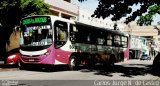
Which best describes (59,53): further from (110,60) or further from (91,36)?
(110,60)

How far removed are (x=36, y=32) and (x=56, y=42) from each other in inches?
51.7

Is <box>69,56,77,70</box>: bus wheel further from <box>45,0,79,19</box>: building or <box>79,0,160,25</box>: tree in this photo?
<box>45,0,79,19</box>: building

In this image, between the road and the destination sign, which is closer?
the road

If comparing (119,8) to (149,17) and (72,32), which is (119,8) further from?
(149,17)

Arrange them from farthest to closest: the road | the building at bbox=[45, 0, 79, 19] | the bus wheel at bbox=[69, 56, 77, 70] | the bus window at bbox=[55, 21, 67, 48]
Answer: the building at bbox=[45, 0, 79, 19] < the bus wheel at bbox=[69, 56, 77, 70] < the bus window at bbox=[55, 21, 67, 48] < the road

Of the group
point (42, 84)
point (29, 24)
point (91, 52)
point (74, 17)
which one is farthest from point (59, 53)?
point (74, 17)

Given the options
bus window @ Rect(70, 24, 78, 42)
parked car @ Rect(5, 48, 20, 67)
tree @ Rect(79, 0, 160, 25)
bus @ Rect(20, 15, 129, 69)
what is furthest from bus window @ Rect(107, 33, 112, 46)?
parked car @ Rect(5, 48, 20, 67)

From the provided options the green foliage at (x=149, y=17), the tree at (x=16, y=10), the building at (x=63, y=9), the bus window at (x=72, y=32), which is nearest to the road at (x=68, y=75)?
the bus window at (x=72, y=32)

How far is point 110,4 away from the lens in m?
21.0

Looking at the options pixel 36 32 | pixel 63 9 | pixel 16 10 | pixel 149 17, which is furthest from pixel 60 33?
pixel 63 9

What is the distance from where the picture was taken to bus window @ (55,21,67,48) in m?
19.0

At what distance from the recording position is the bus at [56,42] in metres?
18.8

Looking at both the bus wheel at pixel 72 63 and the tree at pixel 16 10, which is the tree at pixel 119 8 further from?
the tree at pixel 16 10

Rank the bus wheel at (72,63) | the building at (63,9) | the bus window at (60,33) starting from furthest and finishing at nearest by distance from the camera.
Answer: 1. the building at (63,9)
2. the bus wheel at (72,63)
3. the bus window at (60,33)
